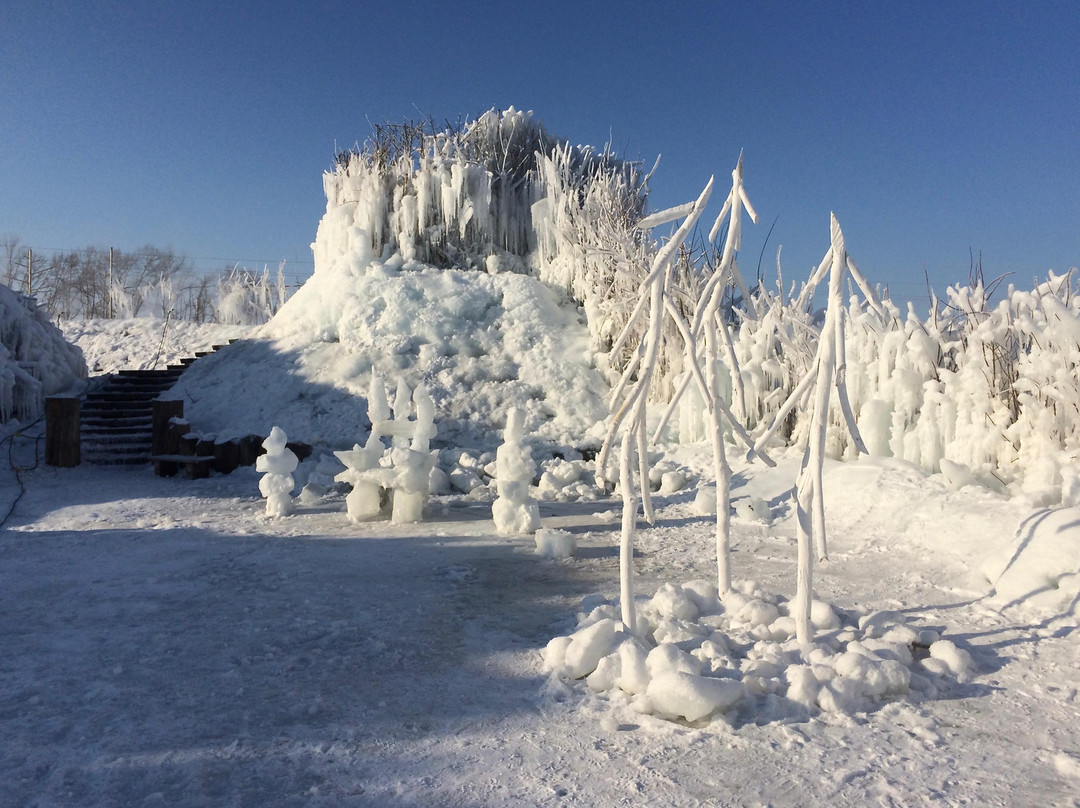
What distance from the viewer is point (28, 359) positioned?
1244 cm

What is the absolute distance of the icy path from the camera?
8.46 feet

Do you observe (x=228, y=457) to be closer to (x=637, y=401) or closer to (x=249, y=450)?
(x=249, y=450)

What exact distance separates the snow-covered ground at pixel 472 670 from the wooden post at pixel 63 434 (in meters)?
3.70

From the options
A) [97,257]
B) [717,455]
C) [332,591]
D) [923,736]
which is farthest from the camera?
[97,257]

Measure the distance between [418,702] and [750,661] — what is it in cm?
149

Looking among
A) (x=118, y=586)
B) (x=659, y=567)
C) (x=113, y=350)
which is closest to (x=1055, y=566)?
(x=659, y=567)

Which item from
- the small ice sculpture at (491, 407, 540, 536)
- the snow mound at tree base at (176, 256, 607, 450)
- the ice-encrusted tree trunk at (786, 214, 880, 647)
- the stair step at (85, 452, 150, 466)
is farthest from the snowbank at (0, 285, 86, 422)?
the ice-encrusted tree trunk at (786, 214, 880, 647)

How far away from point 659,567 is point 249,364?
901 cm

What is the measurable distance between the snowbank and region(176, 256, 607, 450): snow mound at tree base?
211cm

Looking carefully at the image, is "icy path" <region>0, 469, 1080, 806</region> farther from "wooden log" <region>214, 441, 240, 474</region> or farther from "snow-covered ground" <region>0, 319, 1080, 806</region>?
"wooden log" <region>214, 441, 240, 474</region>

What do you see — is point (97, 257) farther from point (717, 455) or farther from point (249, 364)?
point (717, 455)

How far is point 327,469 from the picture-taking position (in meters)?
9.02

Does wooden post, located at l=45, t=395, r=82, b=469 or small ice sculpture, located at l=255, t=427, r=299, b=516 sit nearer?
small ice sculpture, located at l=255, t=427, r=299, b=516

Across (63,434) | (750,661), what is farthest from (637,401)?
(63,434)
